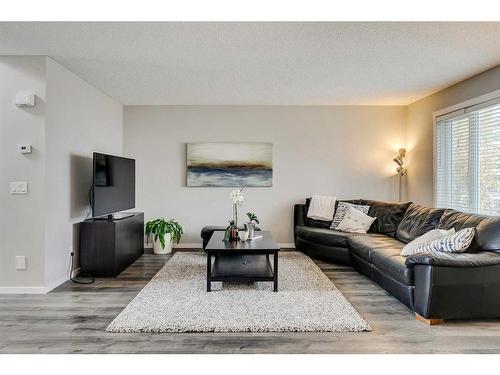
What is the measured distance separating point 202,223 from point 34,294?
2.76m

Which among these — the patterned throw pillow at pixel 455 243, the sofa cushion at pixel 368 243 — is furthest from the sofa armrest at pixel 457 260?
the sofa cushion at pixel 368 243

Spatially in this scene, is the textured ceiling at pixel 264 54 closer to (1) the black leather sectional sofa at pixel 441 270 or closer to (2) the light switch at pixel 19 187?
(2) the light switch at pixel 19 187

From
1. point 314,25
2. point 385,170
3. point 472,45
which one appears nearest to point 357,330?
point 314,25

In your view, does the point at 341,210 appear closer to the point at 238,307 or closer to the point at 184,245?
the point at 184,245

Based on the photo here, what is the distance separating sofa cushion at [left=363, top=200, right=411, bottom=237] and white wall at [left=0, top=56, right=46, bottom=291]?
4.10 metres

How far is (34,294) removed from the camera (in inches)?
132

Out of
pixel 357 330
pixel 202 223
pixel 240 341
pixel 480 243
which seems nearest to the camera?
pixel 240 341

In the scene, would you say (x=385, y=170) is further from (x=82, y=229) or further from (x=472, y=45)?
(x=82, y=229)

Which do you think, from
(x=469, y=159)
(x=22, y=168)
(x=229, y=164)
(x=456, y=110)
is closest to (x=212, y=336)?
(x=22, y=168)

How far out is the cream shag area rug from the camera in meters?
2.55

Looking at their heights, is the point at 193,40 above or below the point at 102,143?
above

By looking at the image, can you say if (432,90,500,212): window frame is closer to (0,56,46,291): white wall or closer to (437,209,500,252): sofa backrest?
(437,209,500,252): sofa backrest

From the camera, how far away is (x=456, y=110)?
14.3 feet

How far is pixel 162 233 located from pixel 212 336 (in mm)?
3019
